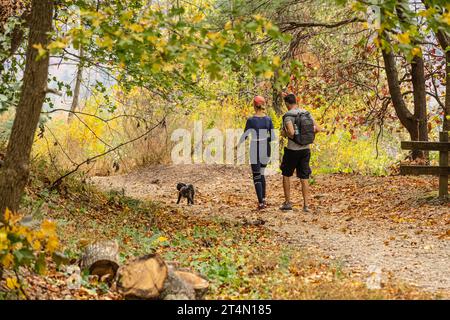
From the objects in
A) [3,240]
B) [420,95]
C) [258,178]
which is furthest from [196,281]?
[420,95]

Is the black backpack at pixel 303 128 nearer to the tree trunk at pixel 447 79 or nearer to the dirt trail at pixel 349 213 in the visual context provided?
the dirt trail at pixel 349 213

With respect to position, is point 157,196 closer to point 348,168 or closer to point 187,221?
point 187,221

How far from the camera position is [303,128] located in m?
10.3

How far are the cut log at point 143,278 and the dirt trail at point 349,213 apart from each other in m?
2.51

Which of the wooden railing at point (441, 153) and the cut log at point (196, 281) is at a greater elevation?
the wooden railing at point (441, 153)

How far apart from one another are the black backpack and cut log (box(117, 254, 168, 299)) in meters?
5.69

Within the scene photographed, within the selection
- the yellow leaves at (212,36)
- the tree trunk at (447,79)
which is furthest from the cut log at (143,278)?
the tree trunk at (447,79)

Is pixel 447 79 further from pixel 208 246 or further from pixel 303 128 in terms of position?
pixel 208 246

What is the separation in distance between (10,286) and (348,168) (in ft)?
43.7

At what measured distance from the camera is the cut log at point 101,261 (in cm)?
545

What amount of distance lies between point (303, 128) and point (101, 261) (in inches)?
219

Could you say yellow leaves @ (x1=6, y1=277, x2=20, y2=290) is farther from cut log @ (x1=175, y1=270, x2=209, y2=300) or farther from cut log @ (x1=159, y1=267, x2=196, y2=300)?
cut log @ (x1=175, y1=270, x2=209, y2=300)

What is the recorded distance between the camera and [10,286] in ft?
14.1

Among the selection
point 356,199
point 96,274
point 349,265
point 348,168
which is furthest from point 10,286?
point 348,168
